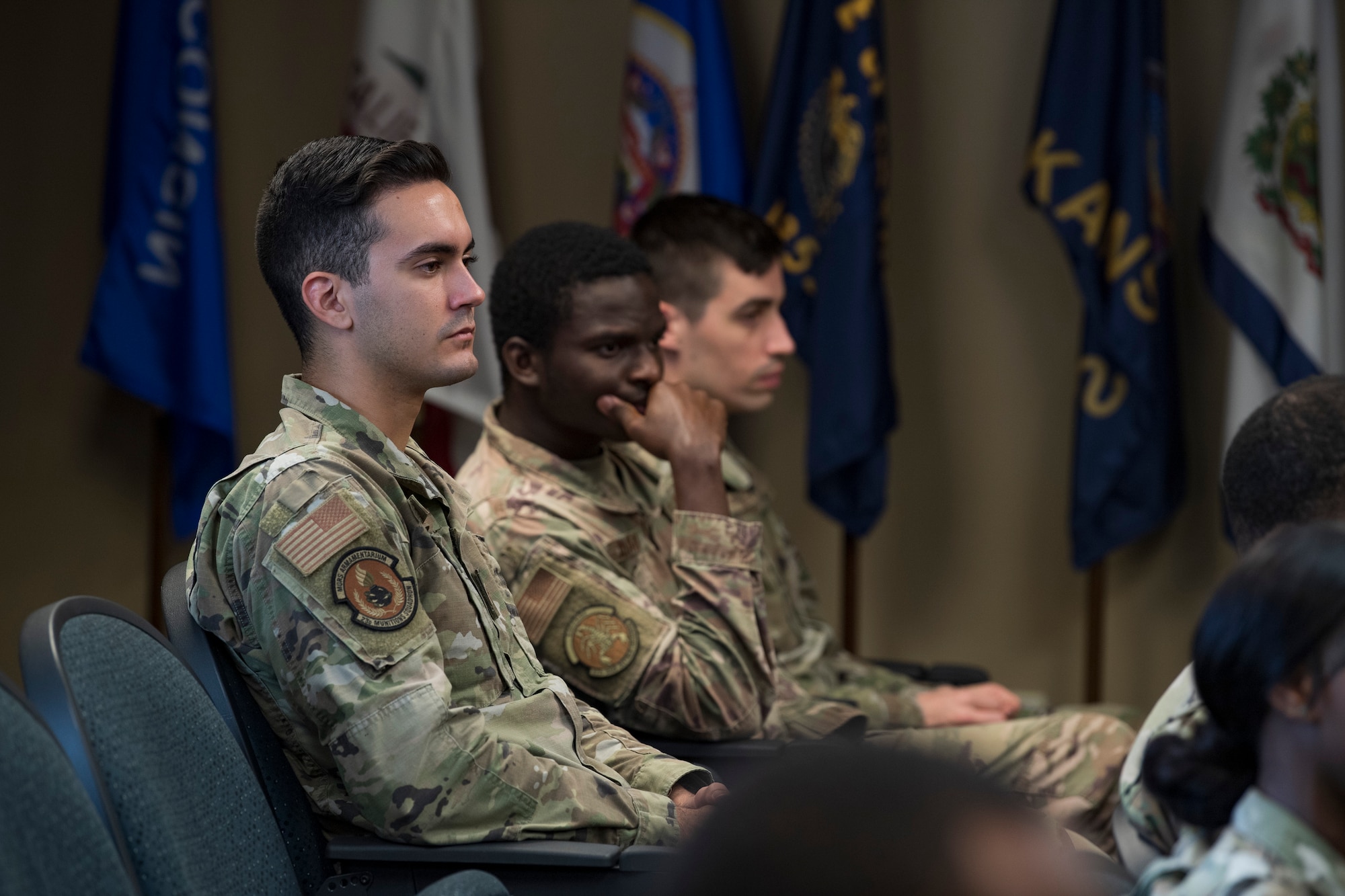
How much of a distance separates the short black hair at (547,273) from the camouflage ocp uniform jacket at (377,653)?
2.24ft

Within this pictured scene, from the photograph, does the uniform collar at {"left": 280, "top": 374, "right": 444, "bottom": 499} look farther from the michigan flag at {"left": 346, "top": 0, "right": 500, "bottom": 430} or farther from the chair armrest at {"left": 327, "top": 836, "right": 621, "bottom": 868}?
the michigan flag at {"left": 346, "top": 0, "right": 500, "bottom": 430}

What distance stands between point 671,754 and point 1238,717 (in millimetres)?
1072

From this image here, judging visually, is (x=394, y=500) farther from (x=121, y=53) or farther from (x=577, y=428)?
(x=121, y=53)

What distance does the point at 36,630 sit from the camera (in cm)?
118

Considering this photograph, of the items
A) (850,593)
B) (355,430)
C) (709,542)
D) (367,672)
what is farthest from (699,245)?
(367,672)

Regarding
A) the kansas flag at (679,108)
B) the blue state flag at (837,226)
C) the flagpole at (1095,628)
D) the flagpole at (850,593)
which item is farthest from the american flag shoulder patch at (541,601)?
the flagpole at (1095,628)

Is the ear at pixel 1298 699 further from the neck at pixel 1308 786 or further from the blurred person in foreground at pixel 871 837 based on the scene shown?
the blurred person in foreground at pixel 871 837

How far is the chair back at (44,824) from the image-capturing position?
983 mm

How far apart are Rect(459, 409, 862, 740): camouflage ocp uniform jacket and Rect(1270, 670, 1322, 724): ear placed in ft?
3.44

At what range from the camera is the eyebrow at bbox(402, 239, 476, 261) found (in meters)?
1.62

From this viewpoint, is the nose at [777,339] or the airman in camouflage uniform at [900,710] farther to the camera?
the nose at [777,339]

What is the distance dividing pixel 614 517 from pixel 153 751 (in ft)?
3.48

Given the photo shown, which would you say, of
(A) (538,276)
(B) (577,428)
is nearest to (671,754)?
(B) (577,428)

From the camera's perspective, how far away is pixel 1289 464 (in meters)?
1.46
